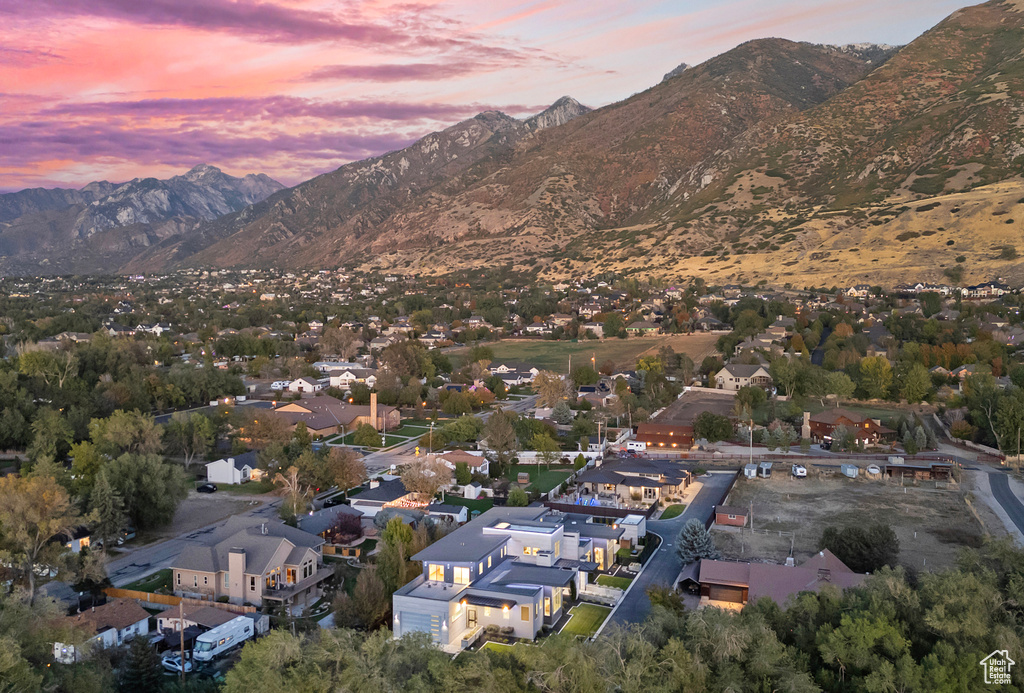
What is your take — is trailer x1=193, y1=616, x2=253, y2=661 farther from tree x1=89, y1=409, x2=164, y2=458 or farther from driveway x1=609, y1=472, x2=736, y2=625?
tree x1=89, y1=409, x2=164, y2=458

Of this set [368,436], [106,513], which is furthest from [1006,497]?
[106,513]

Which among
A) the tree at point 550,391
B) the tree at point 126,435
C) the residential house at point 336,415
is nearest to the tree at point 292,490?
the tree at point 126,435

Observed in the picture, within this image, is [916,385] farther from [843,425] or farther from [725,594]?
[725,594]

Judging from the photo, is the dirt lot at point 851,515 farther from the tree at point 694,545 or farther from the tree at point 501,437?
the tree at point 501,437

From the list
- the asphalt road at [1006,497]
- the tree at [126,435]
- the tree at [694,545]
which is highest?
the tree at [126,435]

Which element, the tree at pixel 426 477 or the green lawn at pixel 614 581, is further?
the tree at pixel 426 477

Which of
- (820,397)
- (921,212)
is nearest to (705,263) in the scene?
(921,212)

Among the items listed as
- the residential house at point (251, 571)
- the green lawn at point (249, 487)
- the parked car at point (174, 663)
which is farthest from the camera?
the green lawn at point (249, 487)

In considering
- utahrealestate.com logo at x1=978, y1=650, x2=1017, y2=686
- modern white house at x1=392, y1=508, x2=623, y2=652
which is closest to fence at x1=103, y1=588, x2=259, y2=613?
modern white house at x1=392, y1=508, x2=623, y2=652
